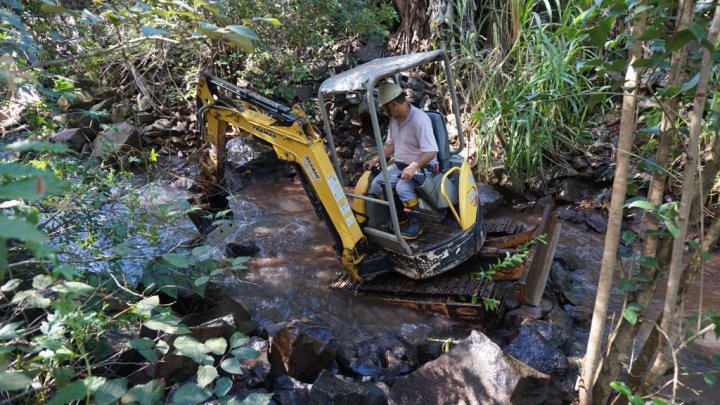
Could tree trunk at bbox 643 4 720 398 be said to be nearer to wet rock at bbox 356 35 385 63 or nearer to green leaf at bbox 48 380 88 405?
green leaf at bbox 48 380 88 405

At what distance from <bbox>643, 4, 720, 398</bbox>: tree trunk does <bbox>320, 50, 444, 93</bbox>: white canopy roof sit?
217 cm

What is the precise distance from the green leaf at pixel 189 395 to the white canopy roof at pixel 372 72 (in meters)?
2.37

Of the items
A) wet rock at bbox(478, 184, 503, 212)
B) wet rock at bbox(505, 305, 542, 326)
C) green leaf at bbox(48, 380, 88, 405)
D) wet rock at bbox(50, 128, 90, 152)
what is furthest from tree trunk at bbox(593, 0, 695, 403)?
wet rock at bbox(50, 128, 90, 152)

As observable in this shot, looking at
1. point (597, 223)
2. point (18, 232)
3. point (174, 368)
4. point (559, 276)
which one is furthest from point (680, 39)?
point (597, 223)

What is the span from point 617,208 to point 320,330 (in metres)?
2.17

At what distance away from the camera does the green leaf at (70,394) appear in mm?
1583

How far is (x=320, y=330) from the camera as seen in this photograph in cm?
354

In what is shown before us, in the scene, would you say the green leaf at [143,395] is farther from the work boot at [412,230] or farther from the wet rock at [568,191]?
the wet rock at [568,191]

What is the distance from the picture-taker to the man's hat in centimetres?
416

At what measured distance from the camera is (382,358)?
139 inches

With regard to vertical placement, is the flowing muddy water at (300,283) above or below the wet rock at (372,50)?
below

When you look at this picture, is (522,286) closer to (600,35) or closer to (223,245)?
(600,35)

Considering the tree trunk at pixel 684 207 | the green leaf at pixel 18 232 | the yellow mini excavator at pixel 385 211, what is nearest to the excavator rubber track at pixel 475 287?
the yellow mini excavator at pixel 385 211

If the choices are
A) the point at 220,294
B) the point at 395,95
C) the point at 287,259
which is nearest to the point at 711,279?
the point at 395,95
